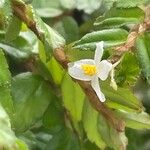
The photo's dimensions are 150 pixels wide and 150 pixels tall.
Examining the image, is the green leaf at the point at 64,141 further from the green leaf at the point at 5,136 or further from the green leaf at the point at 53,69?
the green leaf at the point at 5,136

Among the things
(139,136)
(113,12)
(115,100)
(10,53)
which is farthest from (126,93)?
(139,136)

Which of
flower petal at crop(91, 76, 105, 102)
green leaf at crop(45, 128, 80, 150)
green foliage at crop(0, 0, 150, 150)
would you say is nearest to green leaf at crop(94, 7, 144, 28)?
green foliage at crop(0, 0, 150, 150)

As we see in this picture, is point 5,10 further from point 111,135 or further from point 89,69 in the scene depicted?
point 111,135

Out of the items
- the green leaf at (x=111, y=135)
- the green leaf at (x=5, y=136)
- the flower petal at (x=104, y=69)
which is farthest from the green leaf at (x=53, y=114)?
the green leaf at (x=5, y=136)

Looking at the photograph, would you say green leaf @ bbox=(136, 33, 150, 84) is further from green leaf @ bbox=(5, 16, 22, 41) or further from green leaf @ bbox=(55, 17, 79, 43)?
green leaf @ bbox=(55, 17, 79, 43)

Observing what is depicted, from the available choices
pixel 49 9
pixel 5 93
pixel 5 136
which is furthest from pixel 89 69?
pixel 49 9

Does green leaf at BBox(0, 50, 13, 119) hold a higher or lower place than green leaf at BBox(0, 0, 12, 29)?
lower
